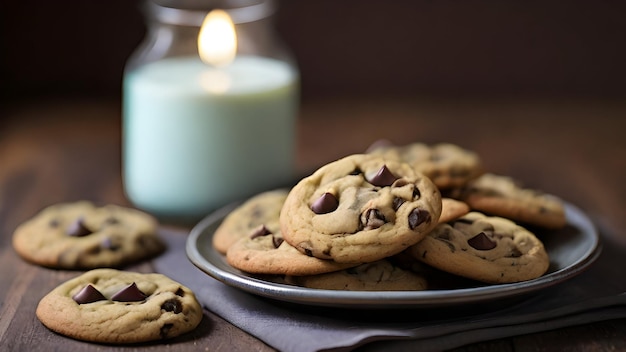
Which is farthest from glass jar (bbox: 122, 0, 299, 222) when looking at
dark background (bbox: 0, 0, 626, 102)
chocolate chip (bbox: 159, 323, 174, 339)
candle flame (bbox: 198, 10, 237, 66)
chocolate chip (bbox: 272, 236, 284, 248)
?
dark background (bbox: 0, 0, 626, 102)

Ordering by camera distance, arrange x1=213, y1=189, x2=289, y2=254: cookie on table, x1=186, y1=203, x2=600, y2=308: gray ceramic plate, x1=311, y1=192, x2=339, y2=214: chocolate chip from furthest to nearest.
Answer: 1. x1=213, y1=189, x2=289, y2=254: cookie on table
2. x1=311, y1=192, x2=339, y2=214: chocolate chip
3. x1=186, y1=203, x2=600, y2=308: gray ceramic plate

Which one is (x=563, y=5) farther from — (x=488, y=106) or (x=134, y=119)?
(x=134, y=119)

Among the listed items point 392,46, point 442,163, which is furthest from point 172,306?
point 392,46

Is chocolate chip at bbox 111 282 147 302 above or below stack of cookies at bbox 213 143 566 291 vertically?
below

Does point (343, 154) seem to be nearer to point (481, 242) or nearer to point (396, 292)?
point (481, 242)

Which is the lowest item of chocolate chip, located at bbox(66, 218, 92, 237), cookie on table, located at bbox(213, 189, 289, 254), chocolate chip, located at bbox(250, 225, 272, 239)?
chocolate chip, located at bbox(66, 218, 92, 237)

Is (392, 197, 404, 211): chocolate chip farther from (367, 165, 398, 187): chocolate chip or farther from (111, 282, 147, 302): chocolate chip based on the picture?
(111, 282, 147, 302): chocolate chip
